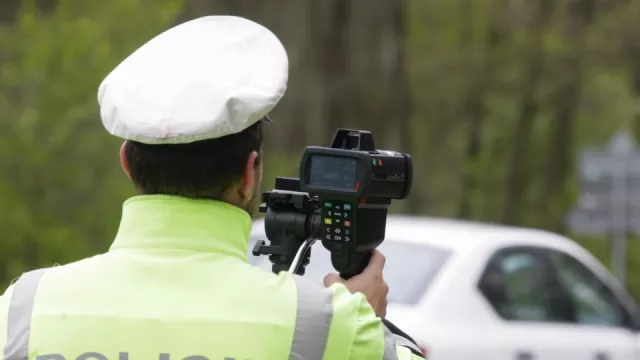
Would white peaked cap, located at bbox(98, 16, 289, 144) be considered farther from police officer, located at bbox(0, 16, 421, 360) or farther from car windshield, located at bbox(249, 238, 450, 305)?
car windshield, located at bbox(249, 238, 450, 305)

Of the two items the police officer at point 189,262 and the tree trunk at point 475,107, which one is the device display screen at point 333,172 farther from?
the tree trunk at point 475,107

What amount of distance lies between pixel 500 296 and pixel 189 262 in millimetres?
5270

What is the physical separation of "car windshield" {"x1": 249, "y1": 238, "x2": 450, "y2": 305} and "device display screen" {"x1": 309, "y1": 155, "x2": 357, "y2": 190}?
4026mm

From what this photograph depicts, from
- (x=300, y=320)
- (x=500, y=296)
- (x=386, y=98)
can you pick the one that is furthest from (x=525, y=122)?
(x=300, y=320)

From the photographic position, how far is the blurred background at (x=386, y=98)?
12.9 m

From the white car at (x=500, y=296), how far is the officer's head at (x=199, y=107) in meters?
3.82

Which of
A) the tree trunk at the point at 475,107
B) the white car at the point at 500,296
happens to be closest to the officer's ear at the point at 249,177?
the white car at the point at 500,296

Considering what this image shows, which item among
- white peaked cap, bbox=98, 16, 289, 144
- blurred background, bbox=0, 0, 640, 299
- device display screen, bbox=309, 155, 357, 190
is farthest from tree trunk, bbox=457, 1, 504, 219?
white peaked cap, bbox=98, 16, 289, 144

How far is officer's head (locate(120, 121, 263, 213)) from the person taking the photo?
214cm

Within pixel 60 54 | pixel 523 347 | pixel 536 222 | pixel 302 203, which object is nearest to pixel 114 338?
pixel 302 203

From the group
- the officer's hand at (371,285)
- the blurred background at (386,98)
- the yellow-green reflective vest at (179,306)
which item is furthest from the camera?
the blurred background at (386,98)

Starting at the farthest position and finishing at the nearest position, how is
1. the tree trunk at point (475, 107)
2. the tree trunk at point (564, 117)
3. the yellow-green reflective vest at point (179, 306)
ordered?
the tree trunk at point (475, 107) → the tree trunk at point (564, 117) → the yellow-green reflective vest at point (179, 306)

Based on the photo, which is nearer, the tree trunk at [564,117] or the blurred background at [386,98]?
the blurred background at [386,98]

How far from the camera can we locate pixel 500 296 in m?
7.25
